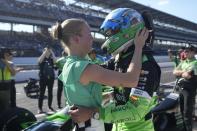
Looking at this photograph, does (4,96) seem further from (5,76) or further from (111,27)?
(111,27)

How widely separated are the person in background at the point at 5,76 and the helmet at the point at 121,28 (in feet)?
16.5

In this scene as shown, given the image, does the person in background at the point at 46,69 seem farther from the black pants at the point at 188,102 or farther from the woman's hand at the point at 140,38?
the woman's hand at the point at 140,38

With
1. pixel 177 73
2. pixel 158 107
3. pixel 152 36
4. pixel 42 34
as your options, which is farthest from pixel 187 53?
pixel 42 34

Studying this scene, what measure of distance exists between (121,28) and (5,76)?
614cm

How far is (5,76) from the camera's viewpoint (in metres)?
8.38

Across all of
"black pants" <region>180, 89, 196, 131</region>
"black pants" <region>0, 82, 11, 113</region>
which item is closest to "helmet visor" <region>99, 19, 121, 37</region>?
"black pants" <region>0, 82, 11, 113</region>

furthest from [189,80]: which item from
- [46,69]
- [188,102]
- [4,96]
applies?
[46,69]

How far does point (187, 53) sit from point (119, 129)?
5741 millimetres

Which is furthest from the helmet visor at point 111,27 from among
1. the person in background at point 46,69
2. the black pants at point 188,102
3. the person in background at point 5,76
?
the person in background at point 46,69

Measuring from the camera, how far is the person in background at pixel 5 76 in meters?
7.50

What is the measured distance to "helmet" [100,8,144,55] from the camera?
2656mm

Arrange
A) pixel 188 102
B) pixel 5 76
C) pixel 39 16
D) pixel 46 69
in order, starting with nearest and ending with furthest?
1. pixel 188 102
2. pixel 5 76
3. pixel 46 69
4. pixel 39 16

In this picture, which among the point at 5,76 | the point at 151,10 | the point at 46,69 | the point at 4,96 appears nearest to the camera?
the point at 4,96

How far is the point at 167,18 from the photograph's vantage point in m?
75.7
